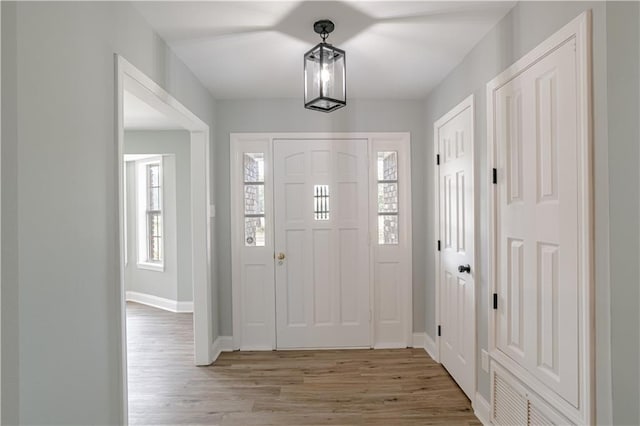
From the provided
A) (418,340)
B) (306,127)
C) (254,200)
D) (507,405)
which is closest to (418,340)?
(418,340)

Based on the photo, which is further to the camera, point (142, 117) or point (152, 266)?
point (152, 266)

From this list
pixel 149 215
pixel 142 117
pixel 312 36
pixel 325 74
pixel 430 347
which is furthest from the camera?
pixel 149 215

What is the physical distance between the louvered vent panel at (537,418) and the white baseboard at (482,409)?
497 mm

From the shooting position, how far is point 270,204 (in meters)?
3.74

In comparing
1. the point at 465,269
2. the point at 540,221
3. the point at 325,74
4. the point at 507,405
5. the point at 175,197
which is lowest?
the point at 507,405

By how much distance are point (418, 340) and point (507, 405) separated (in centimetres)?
167

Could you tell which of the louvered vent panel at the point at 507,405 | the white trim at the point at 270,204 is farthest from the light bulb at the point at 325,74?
the louvered vent panel at the point at 507,405

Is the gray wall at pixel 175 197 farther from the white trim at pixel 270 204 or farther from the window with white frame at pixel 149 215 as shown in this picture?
the white trim at pixel 270 204

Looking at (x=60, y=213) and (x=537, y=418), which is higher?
(x=60, y=213)

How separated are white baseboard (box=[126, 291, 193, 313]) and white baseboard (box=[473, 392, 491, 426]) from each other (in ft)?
13.3

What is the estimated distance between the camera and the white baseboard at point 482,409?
7.81ft

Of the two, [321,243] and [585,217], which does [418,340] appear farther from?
[585,217]

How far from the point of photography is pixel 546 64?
1762mm

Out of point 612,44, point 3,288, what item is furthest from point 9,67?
point 612,44
